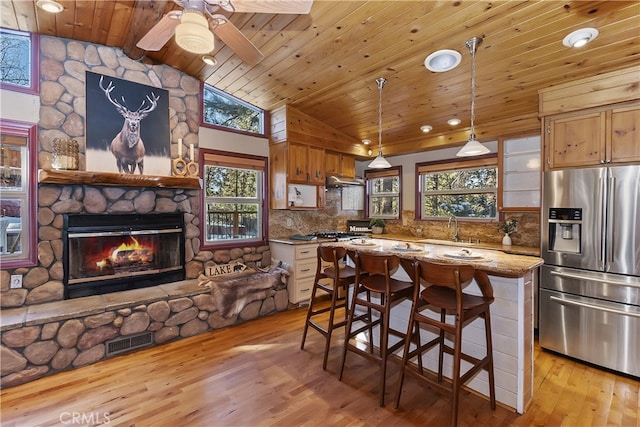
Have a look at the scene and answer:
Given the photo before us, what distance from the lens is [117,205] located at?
10.9 ft

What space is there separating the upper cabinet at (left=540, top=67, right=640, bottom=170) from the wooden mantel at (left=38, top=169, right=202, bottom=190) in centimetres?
398

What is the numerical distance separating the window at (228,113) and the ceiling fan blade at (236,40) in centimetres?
197

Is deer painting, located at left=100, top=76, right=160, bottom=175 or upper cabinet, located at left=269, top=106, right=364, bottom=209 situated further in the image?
upper cabinet, located at left=269, top=106, right=364, bottom=209

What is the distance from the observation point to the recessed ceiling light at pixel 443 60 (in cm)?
261

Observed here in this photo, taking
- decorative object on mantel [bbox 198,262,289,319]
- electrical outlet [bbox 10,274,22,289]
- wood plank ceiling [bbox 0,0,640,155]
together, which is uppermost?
wood plank ceiling [bbox 0,0,640,155]

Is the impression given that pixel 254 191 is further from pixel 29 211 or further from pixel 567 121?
pixel 567 121

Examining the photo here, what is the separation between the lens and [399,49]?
281 cm

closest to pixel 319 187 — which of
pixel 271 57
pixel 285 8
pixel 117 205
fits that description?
pixel 271 57

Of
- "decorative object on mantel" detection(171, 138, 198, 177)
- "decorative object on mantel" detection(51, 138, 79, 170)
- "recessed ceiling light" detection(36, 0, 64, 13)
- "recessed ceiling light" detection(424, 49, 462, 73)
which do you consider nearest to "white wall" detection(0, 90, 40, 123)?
"decorative object on mantel" detection(51, 138, 79, 170)

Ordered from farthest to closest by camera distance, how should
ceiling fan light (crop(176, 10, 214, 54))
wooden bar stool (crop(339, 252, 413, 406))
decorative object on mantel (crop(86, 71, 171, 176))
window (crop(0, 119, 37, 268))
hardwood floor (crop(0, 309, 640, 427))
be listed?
1. decorative object on mantel (crop(86, 71, 171, 176))
2. window (crop(0, 119, 37, 268))
3. wooden bar stool (crop(339, 252, 413, 406))
4. hardwood floor (crop(0, 309, 640, 427))
5. ceiling fan light (crop(176, 10, 214, 54))

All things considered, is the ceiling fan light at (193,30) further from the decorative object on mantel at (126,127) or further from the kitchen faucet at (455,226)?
the kitchen faucet at (455,226)

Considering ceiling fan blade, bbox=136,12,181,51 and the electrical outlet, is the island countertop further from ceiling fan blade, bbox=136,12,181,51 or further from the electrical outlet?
the electrical outlet

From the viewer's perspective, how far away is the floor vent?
2.84 metres

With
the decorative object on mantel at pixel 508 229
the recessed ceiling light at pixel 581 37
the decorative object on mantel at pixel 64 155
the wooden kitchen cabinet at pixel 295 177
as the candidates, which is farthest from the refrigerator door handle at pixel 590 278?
the decorative object on mantel at pixel 64 155
